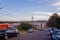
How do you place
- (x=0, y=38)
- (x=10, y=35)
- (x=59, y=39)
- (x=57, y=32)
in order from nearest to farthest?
(x=59, y=39) < (x=57, y=32) < (x=0, y=38) < (x=10, y=35)

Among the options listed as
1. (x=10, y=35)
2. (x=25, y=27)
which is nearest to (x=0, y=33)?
(x=10, y=35)

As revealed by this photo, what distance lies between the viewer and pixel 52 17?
70938 mm

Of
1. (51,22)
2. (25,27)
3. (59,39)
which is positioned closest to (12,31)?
(59,39)

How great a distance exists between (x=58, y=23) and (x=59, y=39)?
1778 inches

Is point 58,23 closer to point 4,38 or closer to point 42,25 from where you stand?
point 4,38

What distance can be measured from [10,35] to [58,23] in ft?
116

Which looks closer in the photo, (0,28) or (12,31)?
(0,28)

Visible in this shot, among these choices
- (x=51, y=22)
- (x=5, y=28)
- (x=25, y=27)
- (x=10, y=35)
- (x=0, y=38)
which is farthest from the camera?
(x=25, y=27)

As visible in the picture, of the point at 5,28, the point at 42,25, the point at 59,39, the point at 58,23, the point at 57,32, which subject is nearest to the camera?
the point at 59,39

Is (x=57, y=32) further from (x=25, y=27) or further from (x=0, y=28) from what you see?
(x=25, y=27)

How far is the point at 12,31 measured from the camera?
27.3m

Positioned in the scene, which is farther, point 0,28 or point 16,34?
point 16,34

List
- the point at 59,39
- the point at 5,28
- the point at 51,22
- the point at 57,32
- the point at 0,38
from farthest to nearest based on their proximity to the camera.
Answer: the point at 51,22
the point at 5,28
the point at 0,38
the point at 57,32
the point at 59,39

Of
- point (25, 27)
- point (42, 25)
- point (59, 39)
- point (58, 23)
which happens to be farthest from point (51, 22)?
point (42, 25)
